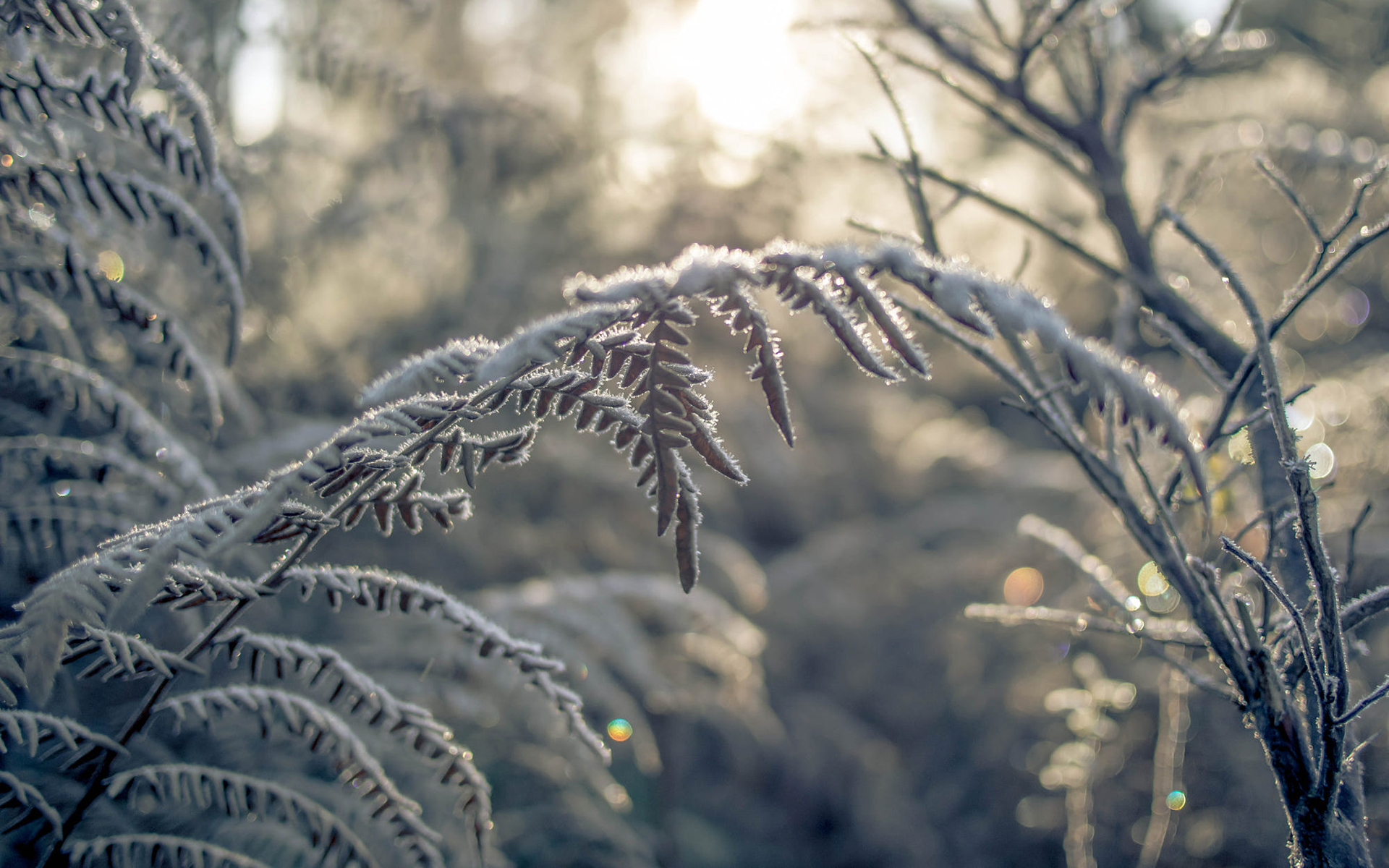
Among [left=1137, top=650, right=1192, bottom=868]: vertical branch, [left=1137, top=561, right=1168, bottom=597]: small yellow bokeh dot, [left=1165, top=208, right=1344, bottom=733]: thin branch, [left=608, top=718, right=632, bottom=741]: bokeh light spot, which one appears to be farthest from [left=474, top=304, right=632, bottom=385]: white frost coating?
[left=608, top=718, right=632, bottom=741]: bokeh light spot

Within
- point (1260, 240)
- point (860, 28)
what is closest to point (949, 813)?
point (860, 28)

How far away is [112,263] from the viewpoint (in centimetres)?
138

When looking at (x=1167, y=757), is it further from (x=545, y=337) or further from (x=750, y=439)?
(x=750, y=439)

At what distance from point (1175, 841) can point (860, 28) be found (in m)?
1.93

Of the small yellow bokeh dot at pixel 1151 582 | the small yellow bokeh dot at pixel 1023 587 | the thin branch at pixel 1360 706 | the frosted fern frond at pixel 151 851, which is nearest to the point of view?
the thin branch at pixel 1360 706

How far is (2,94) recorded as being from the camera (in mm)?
720

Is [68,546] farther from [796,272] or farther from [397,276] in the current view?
[397,276]

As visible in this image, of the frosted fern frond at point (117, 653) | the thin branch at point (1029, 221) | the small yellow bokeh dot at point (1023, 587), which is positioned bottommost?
the frosted fern frond at point (117, 653)

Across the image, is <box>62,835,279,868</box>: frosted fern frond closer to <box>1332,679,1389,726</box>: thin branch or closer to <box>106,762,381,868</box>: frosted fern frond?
<box>106,762,381,868</box>: frosted fern frond

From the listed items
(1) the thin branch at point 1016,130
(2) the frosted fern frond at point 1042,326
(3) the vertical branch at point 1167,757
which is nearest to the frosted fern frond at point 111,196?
(2) the frosted fern frond at point 1042,326

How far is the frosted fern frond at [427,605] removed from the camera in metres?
0.67

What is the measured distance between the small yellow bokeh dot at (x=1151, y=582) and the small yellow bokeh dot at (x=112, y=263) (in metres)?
1.89

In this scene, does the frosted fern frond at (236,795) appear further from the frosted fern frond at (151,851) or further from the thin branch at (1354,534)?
the thin branch at (1354,534)

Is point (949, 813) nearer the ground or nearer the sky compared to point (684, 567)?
nearer the sky
